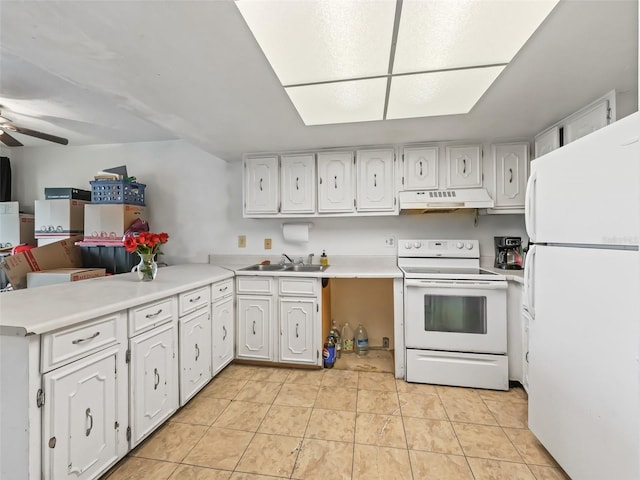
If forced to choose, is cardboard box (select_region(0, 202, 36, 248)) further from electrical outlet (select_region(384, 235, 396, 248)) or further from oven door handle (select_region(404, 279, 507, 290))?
oven door handle (select_region(404, 279, 507, 290))

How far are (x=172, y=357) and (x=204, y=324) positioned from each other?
14.2 inches

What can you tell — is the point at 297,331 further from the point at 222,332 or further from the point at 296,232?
the point at 296,232

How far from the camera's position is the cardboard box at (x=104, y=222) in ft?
9.22

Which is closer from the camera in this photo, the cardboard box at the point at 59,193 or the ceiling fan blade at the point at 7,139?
the ceiling fan blade at the point at 7,139

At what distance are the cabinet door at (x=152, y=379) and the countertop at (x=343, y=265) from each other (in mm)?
930

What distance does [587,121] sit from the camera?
1752 millimetres

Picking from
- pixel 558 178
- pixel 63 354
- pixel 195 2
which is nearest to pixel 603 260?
pixel 558 178

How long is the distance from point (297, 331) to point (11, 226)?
3.83m

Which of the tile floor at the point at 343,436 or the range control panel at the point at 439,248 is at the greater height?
the range control panel at the point at 439,248

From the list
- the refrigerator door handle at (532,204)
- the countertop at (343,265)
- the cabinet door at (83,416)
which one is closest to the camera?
the cabinet door at (83,416)

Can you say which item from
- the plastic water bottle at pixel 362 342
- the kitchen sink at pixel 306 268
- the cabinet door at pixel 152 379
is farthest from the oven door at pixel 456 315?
the cabinet door at pixel 152 379

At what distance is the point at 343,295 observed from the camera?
9.41 ft

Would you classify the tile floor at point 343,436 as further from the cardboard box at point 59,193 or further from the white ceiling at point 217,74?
the cardboard box at point 59,193

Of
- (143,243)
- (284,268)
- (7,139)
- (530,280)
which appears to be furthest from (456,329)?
(7,139)
